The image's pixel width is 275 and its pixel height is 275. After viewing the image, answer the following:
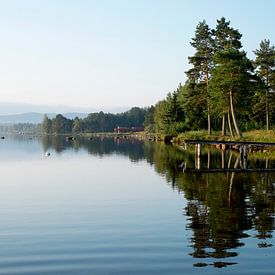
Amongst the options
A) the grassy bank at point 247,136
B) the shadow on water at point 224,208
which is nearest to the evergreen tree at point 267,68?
the grassy bank at point 247,136

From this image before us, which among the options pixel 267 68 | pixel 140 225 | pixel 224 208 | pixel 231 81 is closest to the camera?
pixel 140 225

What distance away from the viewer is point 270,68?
77250 mm

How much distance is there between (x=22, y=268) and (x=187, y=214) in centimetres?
934

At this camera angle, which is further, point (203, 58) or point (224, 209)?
point (203, 58)

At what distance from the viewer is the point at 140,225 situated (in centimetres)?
1848

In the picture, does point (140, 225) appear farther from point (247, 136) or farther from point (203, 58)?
point (203, 58)

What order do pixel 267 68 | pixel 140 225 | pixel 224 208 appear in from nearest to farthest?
pixel 140 225 → pixel 224 208 → pixel 267 68

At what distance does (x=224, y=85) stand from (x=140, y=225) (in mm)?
49259

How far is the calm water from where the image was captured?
1330 centimetres

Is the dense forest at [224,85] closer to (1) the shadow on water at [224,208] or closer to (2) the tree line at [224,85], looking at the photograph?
(2) the tree line at [224,85]

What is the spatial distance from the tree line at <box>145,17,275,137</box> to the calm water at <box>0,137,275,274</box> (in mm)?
33419

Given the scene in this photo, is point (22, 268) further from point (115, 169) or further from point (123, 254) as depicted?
point (115, 169)

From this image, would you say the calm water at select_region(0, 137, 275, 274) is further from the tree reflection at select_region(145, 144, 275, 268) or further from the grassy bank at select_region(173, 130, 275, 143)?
the grassy bank at select_region(173, 130, 275, 143)

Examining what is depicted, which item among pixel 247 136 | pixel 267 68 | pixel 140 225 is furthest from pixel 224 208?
pixel 267 68
